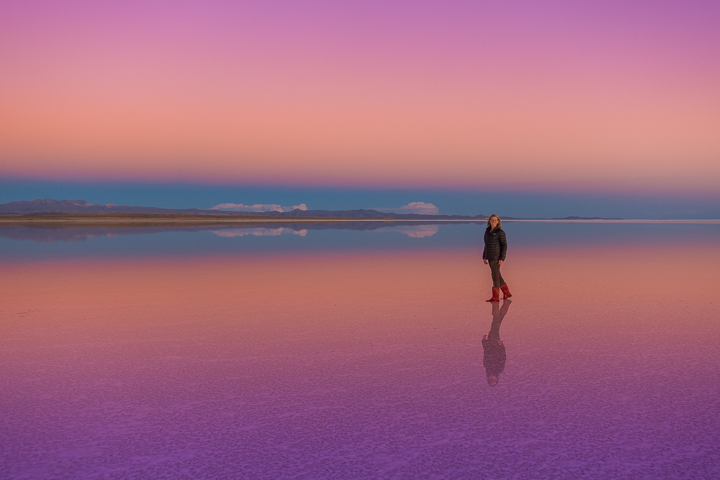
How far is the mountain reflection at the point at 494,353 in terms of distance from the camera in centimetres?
600

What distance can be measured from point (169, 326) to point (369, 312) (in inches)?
135

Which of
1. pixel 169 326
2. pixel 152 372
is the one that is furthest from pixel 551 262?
pixel 152 372

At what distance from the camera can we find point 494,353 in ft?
22.7

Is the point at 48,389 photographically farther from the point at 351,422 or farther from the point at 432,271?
the point at 432,271

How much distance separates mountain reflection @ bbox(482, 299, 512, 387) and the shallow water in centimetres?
7

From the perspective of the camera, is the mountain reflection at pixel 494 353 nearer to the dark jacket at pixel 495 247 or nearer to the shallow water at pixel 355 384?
the shallow water at pixel 355 384

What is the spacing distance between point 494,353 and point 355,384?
7.27 ft

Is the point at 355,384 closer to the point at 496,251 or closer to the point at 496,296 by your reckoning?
the point at 496,296

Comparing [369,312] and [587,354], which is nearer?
[587,354]

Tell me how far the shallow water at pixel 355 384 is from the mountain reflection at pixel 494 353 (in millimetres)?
70

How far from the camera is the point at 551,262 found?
19203 millimetres

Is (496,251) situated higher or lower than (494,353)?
higher

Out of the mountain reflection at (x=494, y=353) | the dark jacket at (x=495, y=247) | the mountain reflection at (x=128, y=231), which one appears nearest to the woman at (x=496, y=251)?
the dark jacket at (x=495, y=247)

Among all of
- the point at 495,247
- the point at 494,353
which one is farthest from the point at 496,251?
the point at 494,353
